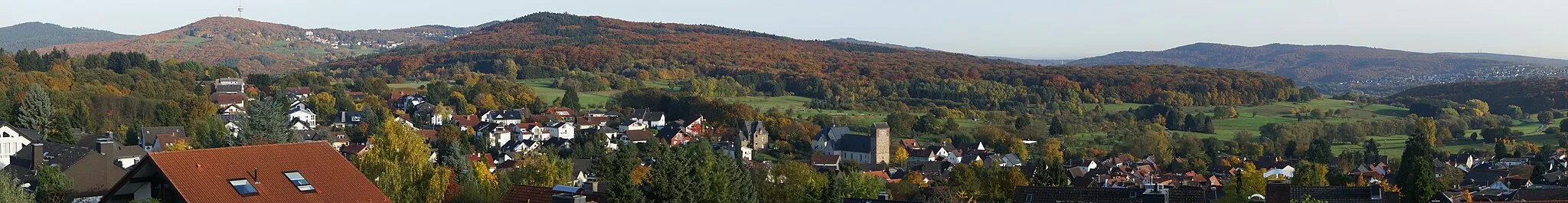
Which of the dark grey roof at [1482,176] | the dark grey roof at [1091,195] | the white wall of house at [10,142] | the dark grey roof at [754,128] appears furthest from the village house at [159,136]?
the dark grey roof at [1482,176]

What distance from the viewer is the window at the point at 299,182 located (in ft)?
52.0

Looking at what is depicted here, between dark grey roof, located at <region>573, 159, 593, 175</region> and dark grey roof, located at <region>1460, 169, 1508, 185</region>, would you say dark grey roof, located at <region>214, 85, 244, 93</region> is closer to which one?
dark grey roof, located at <region>573, 159, 593, 175</region>

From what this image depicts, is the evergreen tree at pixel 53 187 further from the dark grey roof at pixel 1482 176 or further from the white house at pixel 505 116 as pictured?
the white house at pixel 505 116

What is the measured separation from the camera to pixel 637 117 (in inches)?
2889

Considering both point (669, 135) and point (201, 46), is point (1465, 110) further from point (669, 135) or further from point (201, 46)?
point (201, 46)

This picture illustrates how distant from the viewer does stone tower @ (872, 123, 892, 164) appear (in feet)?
216

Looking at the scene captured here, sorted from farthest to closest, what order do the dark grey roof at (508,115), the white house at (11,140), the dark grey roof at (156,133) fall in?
the dark grey roof at (508,115) → the dark grey roof at (156,133) → the white house at (11,140)

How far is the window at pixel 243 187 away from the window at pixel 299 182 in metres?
0.47

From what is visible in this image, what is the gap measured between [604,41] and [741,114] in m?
73.1

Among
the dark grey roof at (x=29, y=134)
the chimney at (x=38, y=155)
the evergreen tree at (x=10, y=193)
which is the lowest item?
the dark grey roof at (x=29, y=134)

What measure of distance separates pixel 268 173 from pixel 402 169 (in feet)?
17.7

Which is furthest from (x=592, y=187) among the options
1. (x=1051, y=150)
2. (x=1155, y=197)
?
(x=1051, y=150)

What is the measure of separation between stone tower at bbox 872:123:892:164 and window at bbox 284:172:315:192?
50004 mm

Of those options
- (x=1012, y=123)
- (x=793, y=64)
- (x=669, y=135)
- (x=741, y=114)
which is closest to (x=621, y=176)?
(x=669, y=135)
